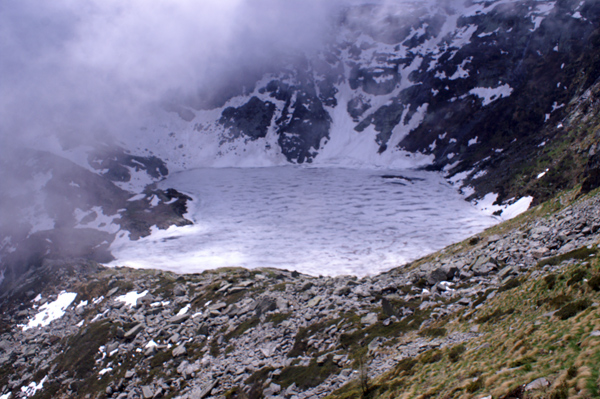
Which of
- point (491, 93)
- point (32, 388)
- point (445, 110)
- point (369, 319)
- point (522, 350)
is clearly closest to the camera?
point (522, 350)

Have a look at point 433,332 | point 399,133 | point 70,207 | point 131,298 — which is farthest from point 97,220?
point 399,133

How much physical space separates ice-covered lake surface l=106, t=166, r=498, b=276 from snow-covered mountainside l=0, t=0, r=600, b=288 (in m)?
7.58

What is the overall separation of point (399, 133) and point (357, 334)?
146883 millimetres

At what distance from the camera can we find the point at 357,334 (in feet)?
58.7

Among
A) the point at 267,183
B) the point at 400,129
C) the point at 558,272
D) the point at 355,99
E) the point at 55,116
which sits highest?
the point at 355,99

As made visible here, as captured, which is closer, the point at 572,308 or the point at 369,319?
the point at 572,308

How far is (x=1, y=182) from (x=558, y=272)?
142 m

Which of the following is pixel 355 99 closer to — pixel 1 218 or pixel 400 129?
pixel 400 129

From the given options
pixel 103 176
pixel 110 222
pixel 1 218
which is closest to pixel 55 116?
pixel 103 176

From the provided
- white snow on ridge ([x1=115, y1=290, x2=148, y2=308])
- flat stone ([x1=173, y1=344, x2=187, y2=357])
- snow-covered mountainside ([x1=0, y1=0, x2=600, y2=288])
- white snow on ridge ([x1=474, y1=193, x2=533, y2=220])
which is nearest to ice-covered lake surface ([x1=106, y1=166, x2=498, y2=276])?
white snow on ridge ([x1=474, y1=193, x2=533, y2=220])

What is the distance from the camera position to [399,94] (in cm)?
17212

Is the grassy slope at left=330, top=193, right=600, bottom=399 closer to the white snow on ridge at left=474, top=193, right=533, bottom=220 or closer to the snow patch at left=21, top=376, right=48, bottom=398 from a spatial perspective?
the snow patch at left=21, top=376, right=48, bottom=398

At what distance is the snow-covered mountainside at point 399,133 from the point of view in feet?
266

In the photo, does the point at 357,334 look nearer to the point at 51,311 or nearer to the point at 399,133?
the point at 51,311
